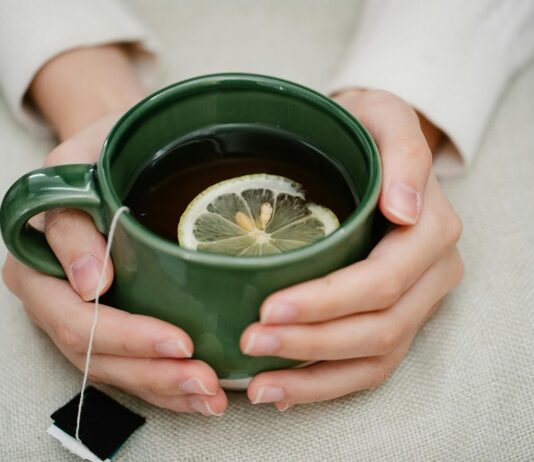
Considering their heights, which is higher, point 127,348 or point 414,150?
point 414,150

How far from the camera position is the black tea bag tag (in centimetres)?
67

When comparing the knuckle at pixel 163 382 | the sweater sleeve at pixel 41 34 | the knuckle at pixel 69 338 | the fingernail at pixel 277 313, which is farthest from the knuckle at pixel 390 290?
the sweater sleeve at pixel 41 34

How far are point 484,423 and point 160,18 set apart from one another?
2.97 feet

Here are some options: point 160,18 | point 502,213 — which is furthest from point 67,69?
point 502,213

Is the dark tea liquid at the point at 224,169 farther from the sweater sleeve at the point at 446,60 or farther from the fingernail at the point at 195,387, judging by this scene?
the sweater sleeve at the point at 446,60

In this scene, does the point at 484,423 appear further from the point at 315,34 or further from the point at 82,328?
the point at 315,34

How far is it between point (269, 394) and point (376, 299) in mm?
140

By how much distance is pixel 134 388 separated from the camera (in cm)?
68

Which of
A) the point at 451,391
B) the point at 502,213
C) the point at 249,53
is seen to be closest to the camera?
the point at 451,391

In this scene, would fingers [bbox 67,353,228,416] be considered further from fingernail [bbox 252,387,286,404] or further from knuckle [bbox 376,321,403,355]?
knuckle [bbox 376,321,403,355]

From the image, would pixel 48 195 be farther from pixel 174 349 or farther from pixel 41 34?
pixel 41 34

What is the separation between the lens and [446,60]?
3.14 feet

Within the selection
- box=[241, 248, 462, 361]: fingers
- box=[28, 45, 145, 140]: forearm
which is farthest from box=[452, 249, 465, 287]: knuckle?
box=[28, 45, 145, 140]: forearm

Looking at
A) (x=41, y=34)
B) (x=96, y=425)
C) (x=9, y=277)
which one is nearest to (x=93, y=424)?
(x=96, y=425)
